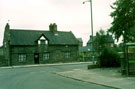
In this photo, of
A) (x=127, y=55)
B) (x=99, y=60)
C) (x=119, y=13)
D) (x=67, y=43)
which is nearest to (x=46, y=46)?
(x=67, y=43)

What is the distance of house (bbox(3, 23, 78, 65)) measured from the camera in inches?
1670

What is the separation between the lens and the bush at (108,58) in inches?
1001

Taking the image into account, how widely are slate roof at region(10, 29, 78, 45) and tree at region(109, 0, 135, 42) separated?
23.8 m

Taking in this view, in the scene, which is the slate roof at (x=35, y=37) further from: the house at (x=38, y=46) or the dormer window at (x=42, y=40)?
the dormer window at (x=42, y=40)

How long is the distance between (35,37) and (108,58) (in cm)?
2466

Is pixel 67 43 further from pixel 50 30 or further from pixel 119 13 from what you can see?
pixel 119 13

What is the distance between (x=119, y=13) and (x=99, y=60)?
647 cm

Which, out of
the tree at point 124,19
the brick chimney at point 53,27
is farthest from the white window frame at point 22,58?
the tree at point 124,19

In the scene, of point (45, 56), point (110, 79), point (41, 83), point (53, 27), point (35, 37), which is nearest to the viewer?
point (41, 83)

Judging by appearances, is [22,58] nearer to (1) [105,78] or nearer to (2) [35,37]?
(2) [35,37]

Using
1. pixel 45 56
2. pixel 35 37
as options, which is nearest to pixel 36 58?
pixel 45 56

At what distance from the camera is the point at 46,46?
45.4 metres

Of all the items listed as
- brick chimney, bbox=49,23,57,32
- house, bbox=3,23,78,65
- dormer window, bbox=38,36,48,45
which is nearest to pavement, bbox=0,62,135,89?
house, bbox=3,23,78,65

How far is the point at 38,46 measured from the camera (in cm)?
4469
